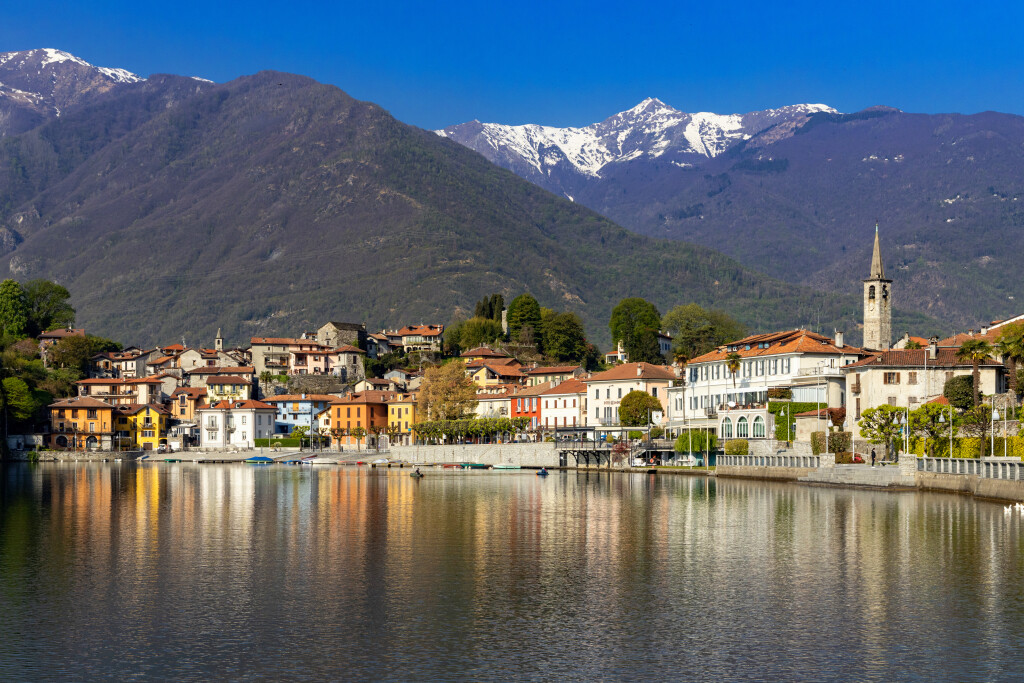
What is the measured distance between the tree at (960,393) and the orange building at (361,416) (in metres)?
93.5

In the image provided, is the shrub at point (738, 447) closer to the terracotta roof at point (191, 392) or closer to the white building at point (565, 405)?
the white building at point (565, 405)

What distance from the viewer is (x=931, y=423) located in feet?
275

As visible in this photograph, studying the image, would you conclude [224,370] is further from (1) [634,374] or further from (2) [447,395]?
(1) [634,374]

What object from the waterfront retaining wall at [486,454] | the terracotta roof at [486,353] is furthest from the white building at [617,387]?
→ the terracotta roof at [486,353]

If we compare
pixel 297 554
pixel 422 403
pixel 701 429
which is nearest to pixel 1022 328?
pixel 701 429

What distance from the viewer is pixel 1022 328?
284 feet

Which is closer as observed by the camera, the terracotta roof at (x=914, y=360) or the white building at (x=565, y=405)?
the terracotta roof at (x=914, y=360)

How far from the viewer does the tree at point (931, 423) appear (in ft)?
270

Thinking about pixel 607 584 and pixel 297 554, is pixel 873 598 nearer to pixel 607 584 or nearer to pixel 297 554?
pixel 607 584

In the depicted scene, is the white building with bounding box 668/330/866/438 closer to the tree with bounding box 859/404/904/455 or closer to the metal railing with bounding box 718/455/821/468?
the metal railing with bounding box 718/455/821/468

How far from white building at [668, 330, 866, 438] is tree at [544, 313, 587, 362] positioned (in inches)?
2434

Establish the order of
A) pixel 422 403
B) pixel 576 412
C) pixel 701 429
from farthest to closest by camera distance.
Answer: pixel 422 403, pixel 576 412, pixel 701 429

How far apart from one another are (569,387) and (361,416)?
1499 inches

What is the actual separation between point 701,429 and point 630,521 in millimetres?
51283
